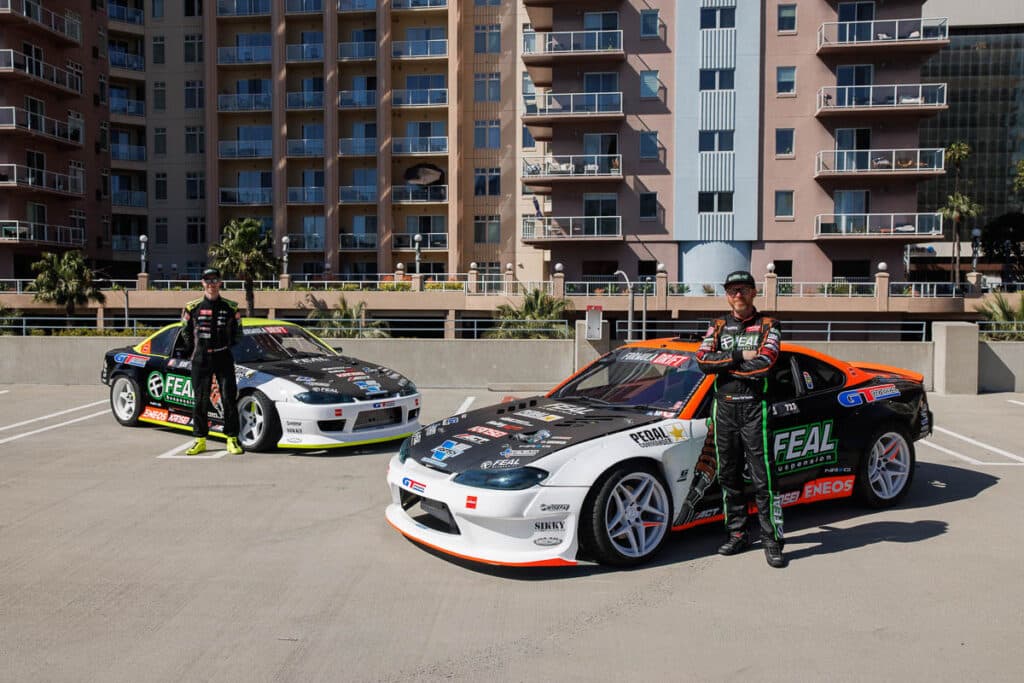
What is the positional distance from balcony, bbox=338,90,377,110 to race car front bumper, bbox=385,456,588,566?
1825 inches

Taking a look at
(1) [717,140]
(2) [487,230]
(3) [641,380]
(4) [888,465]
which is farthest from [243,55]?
(4) [888,465]

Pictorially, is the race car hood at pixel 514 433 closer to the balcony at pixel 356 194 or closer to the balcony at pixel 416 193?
the balcony at pixel 416 193

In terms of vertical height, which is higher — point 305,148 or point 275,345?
point 305,148

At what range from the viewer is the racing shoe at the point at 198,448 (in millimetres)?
9383

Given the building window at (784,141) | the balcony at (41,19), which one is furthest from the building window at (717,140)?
the balcony at (41,19)

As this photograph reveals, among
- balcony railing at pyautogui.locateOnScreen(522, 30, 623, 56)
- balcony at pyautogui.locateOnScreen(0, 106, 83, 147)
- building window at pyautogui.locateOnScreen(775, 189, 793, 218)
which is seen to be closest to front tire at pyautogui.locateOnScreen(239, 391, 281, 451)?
balcony railing at pyautogui.locateOnScreen(522, 30, 623, 56)

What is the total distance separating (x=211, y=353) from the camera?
9148 mm

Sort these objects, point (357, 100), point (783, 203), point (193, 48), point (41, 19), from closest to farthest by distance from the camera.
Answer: point (783, 203) → point (41, 19) → point (357, 100) → point (193, 48)

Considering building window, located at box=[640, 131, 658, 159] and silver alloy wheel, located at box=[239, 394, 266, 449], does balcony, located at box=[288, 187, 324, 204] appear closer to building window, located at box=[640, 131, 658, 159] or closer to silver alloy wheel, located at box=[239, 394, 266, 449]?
building window, located at box=[640, 131, 658, 159]

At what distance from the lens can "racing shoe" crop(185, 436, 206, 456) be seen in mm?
9383

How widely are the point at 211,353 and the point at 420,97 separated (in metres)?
42.0

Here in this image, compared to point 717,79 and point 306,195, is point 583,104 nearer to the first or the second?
point 717,79

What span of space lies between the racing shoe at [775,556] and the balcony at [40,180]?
4672 centimetres

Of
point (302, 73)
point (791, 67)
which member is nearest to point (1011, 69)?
point (791, 67)
